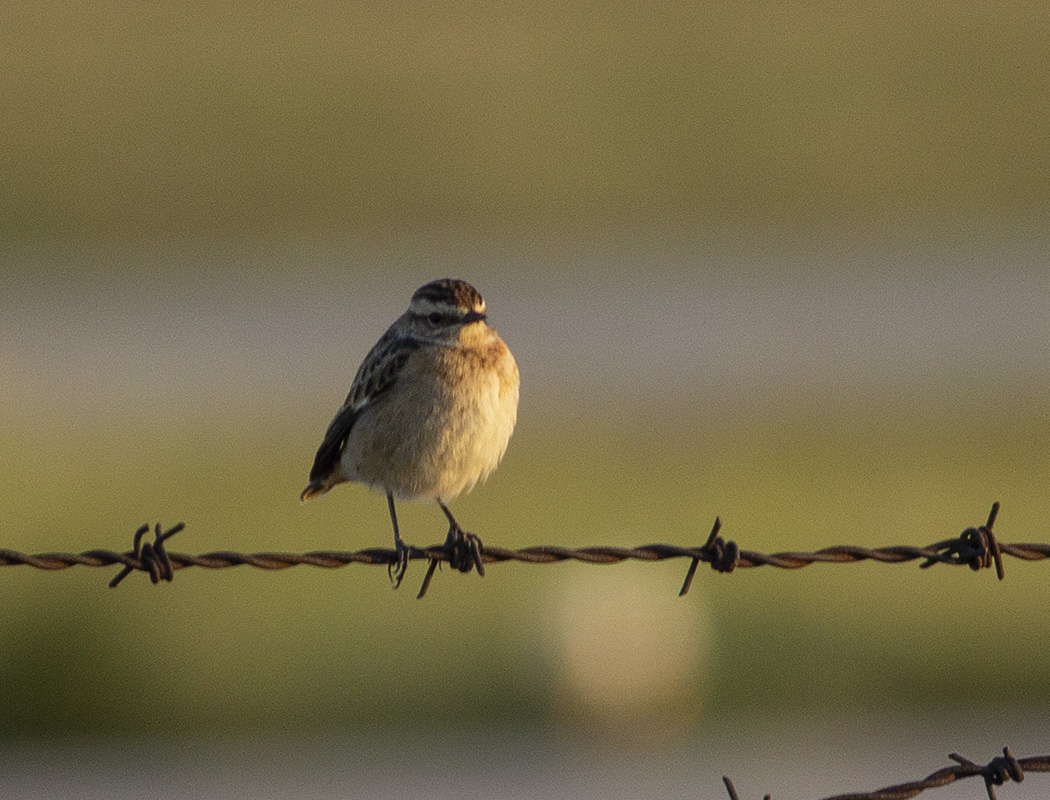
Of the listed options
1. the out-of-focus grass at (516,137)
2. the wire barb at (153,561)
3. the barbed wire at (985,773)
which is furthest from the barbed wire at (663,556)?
the out-of-focus grass at (516,137)

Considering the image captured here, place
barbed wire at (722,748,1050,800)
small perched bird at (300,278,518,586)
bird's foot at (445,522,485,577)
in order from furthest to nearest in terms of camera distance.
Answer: small perched bird at (300,278,518,586) → bird's foot at (445,522,485,577) → barbed wire at (722,748,1050,800)

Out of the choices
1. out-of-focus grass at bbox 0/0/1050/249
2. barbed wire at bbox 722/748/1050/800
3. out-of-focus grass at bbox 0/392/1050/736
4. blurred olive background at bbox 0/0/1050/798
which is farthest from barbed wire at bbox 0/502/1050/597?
out-of-focus grass at bbox 0/0/1050/249

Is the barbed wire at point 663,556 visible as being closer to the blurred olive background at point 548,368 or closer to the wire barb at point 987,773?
the wire barb at point 987,773

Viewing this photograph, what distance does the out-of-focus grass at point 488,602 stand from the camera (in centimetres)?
1200

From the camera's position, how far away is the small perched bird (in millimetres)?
8844

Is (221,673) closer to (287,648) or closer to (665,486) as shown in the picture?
(287,648)

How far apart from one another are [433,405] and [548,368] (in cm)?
1516

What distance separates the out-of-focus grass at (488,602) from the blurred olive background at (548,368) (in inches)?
1.3

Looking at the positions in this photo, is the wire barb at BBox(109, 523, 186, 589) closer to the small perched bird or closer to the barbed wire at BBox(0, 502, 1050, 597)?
the barbed wire at BBox(0, 502, 1050, 597)

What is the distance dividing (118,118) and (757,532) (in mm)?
21263

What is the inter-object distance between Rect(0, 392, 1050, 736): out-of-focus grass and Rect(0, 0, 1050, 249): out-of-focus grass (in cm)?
1652

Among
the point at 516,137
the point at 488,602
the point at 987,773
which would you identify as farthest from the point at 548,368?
the point at 987,773

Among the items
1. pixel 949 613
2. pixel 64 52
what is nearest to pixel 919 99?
pixel 64 52

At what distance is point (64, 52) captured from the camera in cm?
3519
